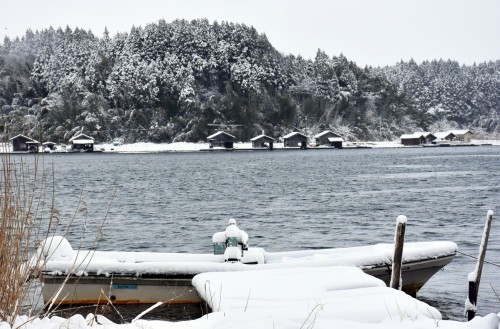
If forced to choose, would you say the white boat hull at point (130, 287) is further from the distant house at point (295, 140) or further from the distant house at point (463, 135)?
the distant house at point (463, 135)

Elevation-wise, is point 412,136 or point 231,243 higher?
point 412,136

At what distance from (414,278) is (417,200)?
29397 mm

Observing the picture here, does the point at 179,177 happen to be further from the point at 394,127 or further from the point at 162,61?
the point at 394,127

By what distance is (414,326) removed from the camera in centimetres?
746

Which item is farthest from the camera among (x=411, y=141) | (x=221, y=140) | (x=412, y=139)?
(x=411, y=141)

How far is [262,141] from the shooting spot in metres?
153

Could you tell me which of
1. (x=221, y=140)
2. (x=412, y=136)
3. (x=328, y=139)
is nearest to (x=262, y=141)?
(x=221, y=140)

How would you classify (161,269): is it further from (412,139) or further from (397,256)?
(412,139)

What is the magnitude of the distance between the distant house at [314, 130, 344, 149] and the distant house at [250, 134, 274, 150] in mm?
17223

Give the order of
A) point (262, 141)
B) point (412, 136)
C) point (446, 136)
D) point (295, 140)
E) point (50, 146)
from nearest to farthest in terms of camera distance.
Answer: point (50, 146), point (262, 141), point (295, 140), point (412, 136), point (446, 136)

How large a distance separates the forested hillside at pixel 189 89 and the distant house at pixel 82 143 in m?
5.28

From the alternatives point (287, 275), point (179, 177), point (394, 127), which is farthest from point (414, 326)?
point (394, 127)

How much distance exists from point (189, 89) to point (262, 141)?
26.6 meters

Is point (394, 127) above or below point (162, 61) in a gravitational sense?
below
